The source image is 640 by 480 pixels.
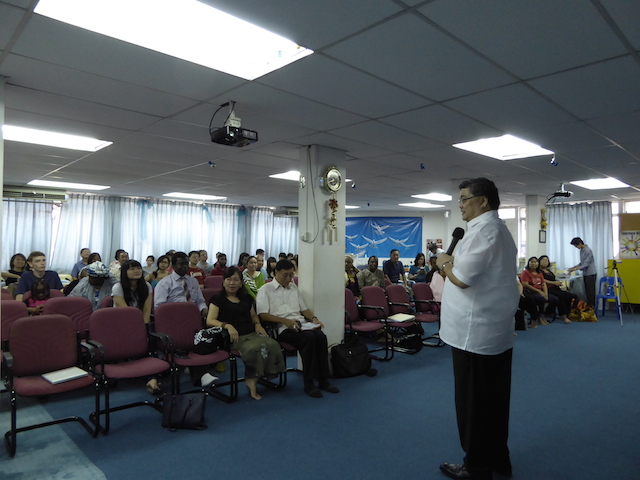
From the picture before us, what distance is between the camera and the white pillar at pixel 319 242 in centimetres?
464

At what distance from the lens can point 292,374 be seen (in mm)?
4609

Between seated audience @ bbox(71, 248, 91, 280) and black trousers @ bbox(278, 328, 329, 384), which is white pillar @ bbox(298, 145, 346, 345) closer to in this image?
black trousers @ bbox(278, 328, 329, 384)

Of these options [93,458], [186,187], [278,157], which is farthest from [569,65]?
[186,187]

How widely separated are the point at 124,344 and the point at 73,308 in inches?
42.7

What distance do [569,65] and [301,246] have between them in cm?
301

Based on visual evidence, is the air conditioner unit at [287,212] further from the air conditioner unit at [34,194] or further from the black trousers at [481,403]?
the black trousers at [481,403]

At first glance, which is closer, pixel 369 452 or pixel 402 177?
pixel 369 452

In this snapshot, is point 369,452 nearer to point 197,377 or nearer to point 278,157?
point 197,377

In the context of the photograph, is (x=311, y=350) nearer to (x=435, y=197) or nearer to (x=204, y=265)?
(x=204, y=265)

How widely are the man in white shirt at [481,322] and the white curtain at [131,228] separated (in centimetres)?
945

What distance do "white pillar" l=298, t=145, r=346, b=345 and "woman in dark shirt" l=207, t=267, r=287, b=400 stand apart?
0.74 meters

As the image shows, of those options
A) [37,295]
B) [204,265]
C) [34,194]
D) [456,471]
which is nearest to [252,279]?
[37,295]

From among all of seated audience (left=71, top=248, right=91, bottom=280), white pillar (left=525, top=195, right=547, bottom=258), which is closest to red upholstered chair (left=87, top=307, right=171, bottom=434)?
seated audience (left=71, top=248, right=91, bottom=280)

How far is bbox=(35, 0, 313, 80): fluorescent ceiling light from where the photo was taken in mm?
2035
